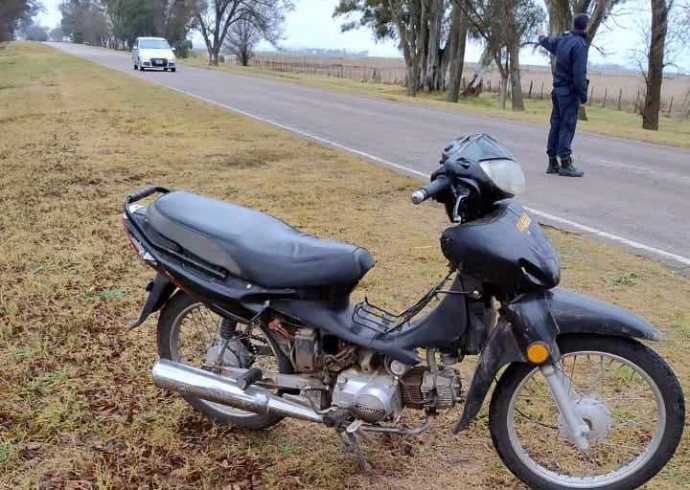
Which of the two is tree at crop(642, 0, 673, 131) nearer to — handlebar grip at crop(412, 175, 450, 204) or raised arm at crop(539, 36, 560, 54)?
raised arm at crop(539, 36, 560, 54)

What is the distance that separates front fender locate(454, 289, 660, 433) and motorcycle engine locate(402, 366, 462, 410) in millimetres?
174

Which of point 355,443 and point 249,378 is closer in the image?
point 355,443

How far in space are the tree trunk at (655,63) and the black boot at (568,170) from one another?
1618cm

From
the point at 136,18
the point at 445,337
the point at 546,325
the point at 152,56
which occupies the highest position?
the point at 136,18

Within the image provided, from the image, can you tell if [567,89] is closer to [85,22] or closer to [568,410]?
[568,410]

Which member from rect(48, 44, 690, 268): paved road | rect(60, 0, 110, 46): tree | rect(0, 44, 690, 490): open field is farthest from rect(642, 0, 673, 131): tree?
rect(60, 0, 110, 46): tree

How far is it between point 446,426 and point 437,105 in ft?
61.5

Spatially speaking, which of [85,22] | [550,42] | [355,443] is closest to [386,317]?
[355,443]

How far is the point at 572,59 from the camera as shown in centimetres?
959

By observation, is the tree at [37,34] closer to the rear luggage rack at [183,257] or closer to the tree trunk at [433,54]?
the tree trunk at [433,54]

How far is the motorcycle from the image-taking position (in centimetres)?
262

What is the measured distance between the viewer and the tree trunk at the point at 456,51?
3438 cm

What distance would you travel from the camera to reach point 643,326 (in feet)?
8.62

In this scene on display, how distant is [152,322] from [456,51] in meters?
33.0
